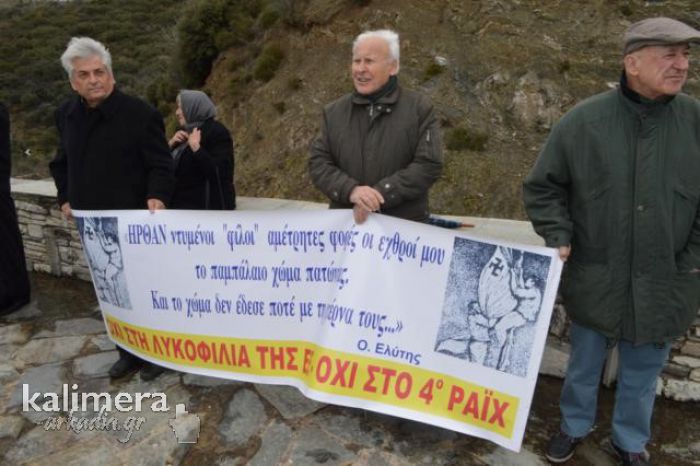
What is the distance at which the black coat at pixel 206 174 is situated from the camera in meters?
3.83

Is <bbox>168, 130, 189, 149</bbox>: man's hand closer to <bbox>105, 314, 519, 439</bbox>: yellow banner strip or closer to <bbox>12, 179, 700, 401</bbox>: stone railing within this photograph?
<bbox>12, 179, 700, 401</bbox>: stone railing

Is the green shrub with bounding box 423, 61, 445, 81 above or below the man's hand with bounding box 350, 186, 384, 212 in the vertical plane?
above

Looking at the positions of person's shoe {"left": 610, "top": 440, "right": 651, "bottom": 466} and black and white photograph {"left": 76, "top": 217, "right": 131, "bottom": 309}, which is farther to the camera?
black and white photograph {"left": 76, "top": 217, "right": 131, "bottom": 309}

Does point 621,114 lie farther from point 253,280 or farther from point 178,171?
point 178,171

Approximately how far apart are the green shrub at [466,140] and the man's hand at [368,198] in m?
9.05

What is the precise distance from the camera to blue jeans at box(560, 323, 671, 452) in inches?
99.8

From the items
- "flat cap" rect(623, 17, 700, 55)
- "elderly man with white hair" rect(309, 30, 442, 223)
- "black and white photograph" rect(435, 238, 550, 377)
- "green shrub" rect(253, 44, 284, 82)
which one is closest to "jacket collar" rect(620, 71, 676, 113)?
"flat cap" rect(623, 17, 700, 55)

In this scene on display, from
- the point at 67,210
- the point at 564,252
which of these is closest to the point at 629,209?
the point at 564,252

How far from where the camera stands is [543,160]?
2504 millimetres

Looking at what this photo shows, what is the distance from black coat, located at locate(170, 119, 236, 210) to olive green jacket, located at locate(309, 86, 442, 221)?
1.21m

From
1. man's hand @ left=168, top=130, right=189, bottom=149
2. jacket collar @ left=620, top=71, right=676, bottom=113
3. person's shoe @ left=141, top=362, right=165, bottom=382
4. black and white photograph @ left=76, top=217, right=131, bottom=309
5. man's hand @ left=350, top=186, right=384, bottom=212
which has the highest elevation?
jacket collar @ left=620, top=71, right=676, bottom=113

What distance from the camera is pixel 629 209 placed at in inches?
91.7

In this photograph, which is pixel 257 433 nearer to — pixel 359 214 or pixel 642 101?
pixel 359 214

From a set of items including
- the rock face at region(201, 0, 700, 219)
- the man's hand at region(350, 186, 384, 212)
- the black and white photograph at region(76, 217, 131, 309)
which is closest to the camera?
the man's hand at region(350, 186, 384, 212)
